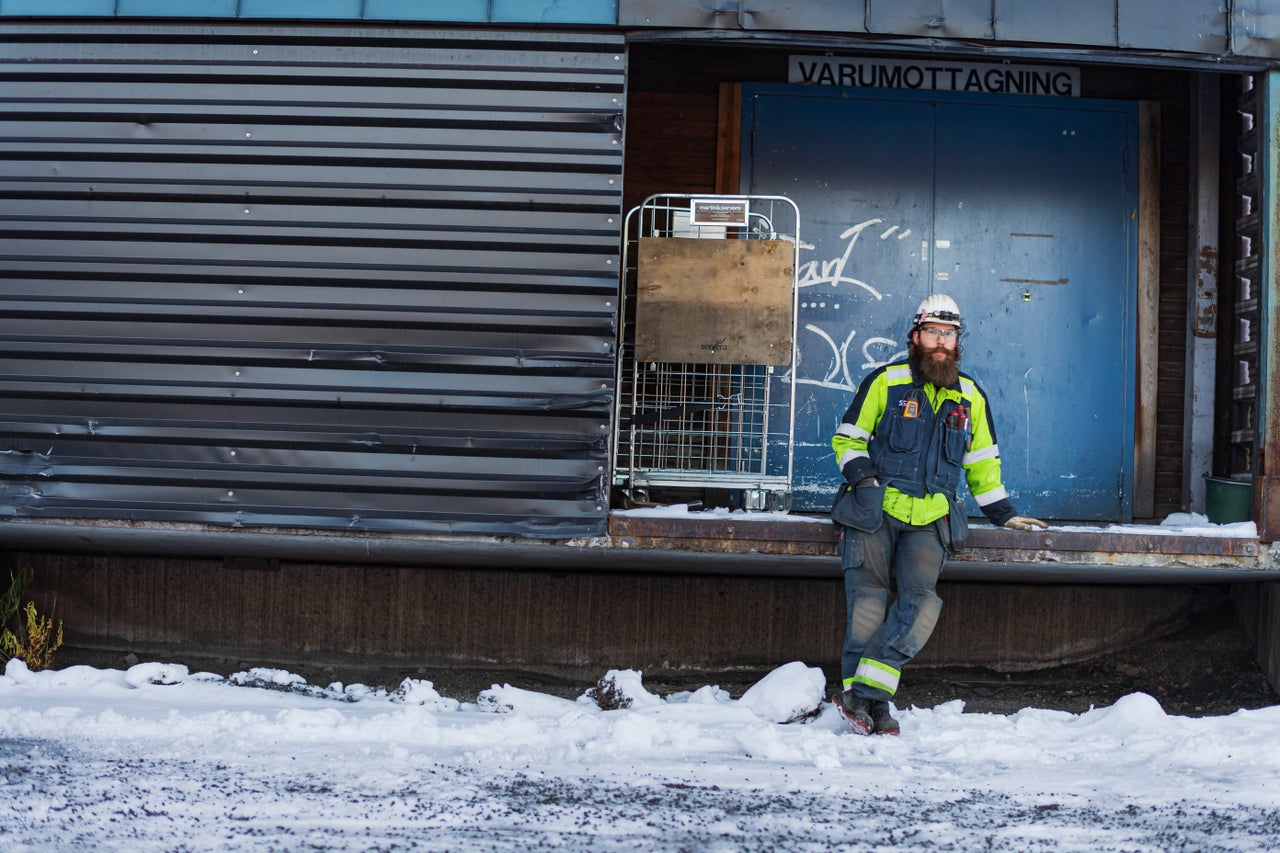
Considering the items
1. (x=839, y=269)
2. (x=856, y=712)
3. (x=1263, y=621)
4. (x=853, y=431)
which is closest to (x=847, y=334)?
(x=839, y=269)

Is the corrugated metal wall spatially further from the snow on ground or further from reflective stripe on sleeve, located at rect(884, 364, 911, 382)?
reflective stripe on sleeve, located at rect(884, 364, 911, 382)

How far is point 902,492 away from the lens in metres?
5.76

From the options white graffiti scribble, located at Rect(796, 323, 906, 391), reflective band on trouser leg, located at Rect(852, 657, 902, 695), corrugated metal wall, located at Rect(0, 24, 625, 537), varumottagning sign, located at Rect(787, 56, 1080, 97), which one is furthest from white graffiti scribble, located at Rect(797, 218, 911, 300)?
reflective band on trouser leg, located at Rect(852, 657, 902, 695)

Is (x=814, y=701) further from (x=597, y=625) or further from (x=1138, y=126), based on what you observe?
(x=1138, y=126)

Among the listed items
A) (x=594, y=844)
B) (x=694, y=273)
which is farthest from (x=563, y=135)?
(x=594, y=844)

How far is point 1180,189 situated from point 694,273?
3883 millimetres

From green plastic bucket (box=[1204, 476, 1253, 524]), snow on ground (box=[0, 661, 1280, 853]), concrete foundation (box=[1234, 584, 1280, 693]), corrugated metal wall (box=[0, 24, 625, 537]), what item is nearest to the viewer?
snow on ground (box=[0, 661, 1280, 853])

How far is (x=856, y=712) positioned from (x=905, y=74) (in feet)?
15.0

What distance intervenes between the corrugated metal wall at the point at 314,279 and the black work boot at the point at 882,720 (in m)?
1.65

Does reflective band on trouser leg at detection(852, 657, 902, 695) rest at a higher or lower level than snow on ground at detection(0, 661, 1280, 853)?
higher

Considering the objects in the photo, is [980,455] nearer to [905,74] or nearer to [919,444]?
[919,444]

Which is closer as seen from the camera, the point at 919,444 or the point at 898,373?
the point at 919,444

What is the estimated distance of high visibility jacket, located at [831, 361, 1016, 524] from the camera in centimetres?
577

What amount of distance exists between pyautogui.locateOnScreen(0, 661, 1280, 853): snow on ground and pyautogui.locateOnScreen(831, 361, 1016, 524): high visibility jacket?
1.11 m
